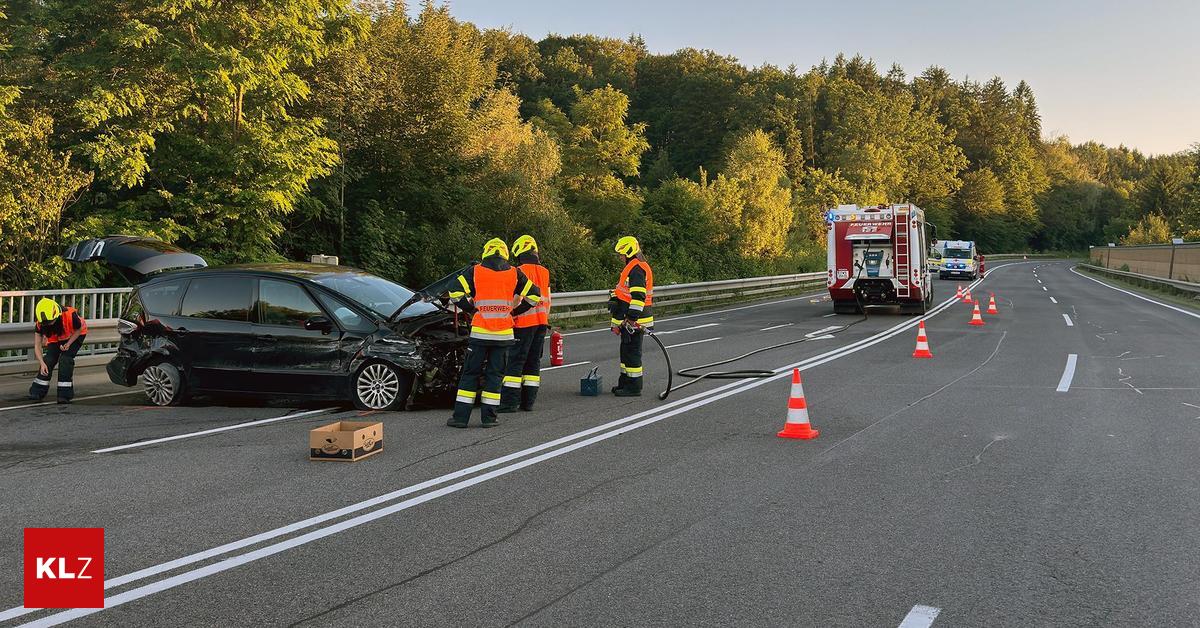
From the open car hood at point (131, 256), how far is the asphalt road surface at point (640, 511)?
242cm

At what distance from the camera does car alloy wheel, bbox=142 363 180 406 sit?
948cm

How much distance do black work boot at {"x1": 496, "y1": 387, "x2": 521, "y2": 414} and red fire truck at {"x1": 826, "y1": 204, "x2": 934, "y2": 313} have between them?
16132 millimetres

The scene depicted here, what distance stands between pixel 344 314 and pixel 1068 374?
1033 cm

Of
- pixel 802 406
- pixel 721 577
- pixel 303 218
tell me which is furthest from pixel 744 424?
pixel 303 218

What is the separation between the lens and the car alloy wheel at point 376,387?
9.02 metres

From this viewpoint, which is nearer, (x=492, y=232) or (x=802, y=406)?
(x=802, y=406)

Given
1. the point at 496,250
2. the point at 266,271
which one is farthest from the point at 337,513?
the point at 266,271

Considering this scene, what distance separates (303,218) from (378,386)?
1834 centimetres

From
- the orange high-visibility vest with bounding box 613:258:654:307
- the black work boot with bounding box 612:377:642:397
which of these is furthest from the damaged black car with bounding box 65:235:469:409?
the black work boot with bounding box 612:377:642:397

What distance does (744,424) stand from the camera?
850 cm

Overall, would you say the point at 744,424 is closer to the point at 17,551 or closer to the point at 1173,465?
the point at 1173,465

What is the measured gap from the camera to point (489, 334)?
830 cm

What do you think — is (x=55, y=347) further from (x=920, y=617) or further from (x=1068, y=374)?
(x=1068, y=374)

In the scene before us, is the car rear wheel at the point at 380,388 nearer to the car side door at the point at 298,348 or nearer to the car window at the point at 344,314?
the car side door at the point at 298,348
